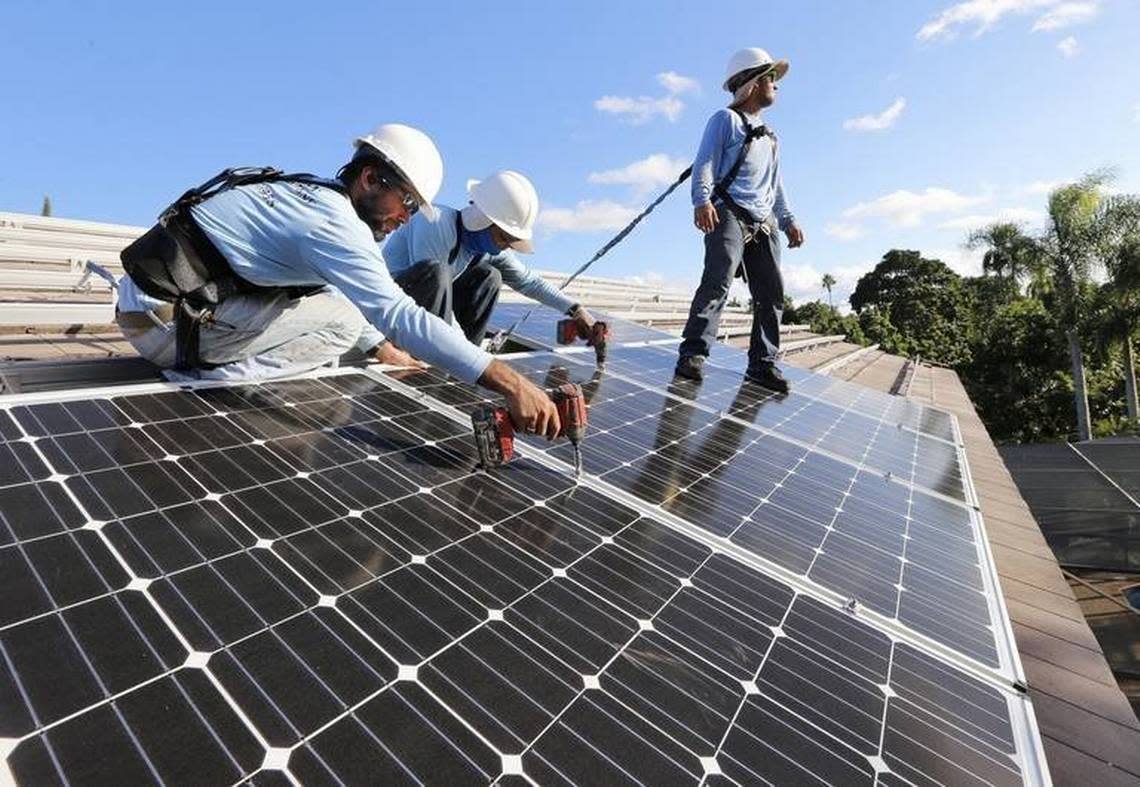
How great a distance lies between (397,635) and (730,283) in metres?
5.33

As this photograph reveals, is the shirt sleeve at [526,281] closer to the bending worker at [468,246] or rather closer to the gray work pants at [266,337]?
the bending worker at [468,246]

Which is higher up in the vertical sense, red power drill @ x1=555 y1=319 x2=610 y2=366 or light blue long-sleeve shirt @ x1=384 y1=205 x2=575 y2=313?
light blue long-sleeve shirt @ x1=384 y1=205 x2=575 y2=313

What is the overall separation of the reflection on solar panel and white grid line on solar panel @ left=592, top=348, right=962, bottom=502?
2.32m

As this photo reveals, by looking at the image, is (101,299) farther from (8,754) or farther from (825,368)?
(825,368)

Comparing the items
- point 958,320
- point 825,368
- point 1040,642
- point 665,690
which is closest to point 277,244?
point 665,690

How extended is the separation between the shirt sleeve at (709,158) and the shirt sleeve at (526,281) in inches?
62.8

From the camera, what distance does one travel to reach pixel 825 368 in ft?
35.9

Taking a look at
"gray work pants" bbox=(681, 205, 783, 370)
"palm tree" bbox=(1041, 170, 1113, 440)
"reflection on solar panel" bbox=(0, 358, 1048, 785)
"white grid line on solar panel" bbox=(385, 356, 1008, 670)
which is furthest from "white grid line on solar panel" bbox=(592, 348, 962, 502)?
"palm tree" bbox=(1041, 170, 1113, 440)

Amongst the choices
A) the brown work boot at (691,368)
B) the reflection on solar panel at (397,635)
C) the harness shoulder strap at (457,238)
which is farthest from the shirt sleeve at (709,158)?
the reflection on solar panel at (397,635)

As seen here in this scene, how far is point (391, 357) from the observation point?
4320 mm

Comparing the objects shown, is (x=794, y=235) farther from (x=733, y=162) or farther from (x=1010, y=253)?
(x=1010, y=253)

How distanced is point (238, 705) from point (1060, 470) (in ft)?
51.2

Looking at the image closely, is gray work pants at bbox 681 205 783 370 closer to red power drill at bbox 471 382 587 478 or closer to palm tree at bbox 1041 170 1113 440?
red power drill at bbox 471 382 587 478

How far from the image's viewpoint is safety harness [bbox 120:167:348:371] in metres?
3.02
